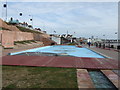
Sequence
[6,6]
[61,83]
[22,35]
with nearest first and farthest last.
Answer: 1. [61,83]
2. [22,35]
3. [6,6]

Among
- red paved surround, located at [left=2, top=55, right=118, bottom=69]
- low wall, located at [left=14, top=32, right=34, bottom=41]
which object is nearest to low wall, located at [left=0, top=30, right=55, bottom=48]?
low wall, located at [left=14, top=32, right=34, bottom=41]

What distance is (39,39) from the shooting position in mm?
37562

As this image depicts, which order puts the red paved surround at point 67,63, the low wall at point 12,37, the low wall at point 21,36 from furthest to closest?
1. the low wall at point 21,36
2. the low wall at point 12,37
3. the red paved surround at point 67,63

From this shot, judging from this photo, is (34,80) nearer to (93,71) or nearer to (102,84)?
(102,84)

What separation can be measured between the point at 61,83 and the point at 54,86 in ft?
1.13

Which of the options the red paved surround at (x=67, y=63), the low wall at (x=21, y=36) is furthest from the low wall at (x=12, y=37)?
the red paved surround at (x=67, y=63)

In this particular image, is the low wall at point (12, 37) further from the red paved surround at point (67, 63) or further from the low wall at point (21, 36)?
the red paved surround at point (67, 63)

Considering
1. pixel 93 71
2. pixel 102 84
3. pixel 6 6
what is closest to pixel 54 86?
pixel 102 84

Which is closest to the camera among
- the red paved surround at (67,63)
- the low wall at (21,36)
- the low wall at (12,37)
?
the red paved surround at (67,63)

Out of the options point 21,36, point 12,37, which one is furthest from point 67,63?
point 21,36

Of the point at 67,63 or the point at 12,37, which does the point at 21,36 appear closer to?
the point at 12,37

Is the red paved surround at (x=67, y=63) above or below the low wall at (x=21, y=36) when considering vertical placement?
below

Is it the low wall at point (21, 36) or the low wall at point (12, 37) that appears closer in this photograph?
the low wall at point (12, 37)

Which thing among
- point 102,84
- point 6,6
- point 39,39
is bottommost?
point 102,84
